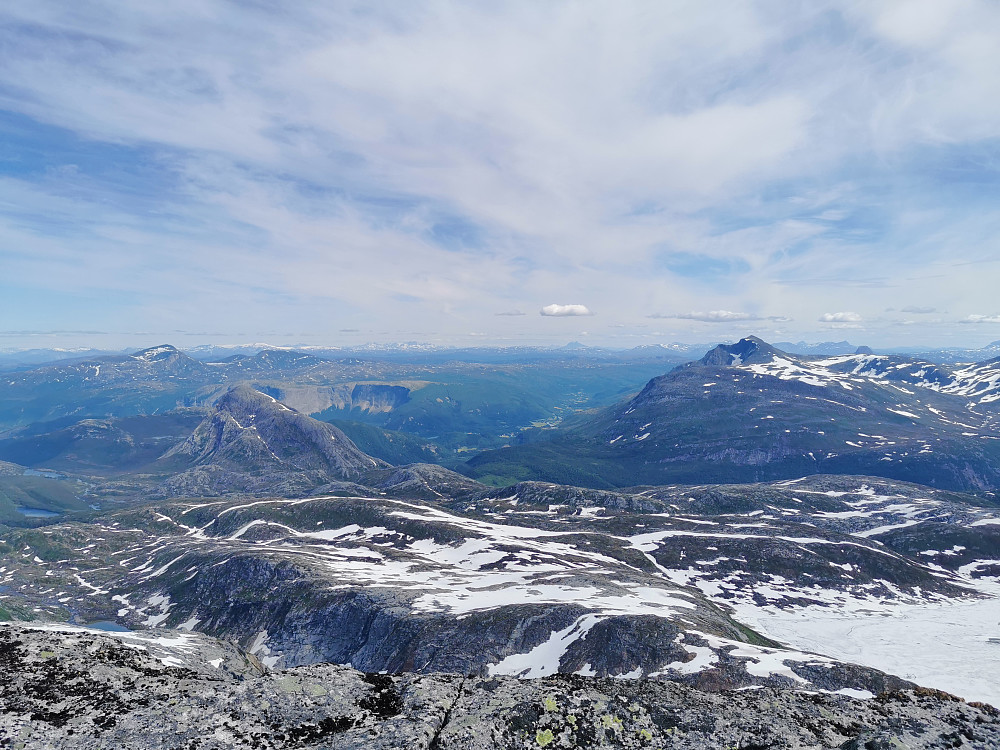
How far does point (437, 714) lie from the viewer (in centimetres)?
1463

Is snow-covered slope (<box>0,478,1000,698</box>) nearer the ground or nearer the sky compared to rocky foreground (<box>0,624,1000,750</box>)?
nearer the ground

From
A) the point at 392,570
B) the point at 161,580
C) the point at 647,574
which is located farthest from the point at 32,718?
the point at 161,580

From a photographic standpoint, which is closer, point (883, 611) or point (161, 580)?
point (883, 611)

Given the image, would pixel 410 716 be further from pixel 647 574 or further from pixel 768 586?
pixel 768 586

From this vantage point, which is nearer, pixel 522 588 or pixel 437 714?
pixel 437 714

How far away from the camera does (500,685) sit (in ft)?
54.5

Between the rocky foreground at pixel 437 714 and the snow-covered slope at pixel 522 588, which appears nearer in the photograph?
the rocky foreground at pixel 437 714

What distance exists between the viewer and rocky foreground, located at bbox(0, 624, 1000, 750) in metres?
13.6

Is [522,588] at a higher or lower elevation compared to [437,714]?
lower

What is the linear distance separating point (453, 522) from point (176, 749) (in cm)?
16185

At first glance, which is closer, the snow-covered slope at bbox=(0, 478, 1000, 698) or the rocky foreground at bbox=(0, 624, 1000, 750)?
the rocky foreground at bbox=(0, 624, 1000, 750)

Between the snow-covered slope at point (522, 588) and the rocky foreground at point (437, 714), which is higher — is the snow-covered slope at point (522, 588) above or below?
below

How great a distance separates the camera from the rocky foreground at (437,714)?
13625 mm

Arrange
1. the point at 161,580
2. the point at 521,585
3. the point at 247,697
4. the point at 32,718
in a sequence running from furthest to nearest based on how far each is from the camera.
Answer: the point at 161,580 → the point at 521,585 → the point at 247,697 → the point at 32,718
